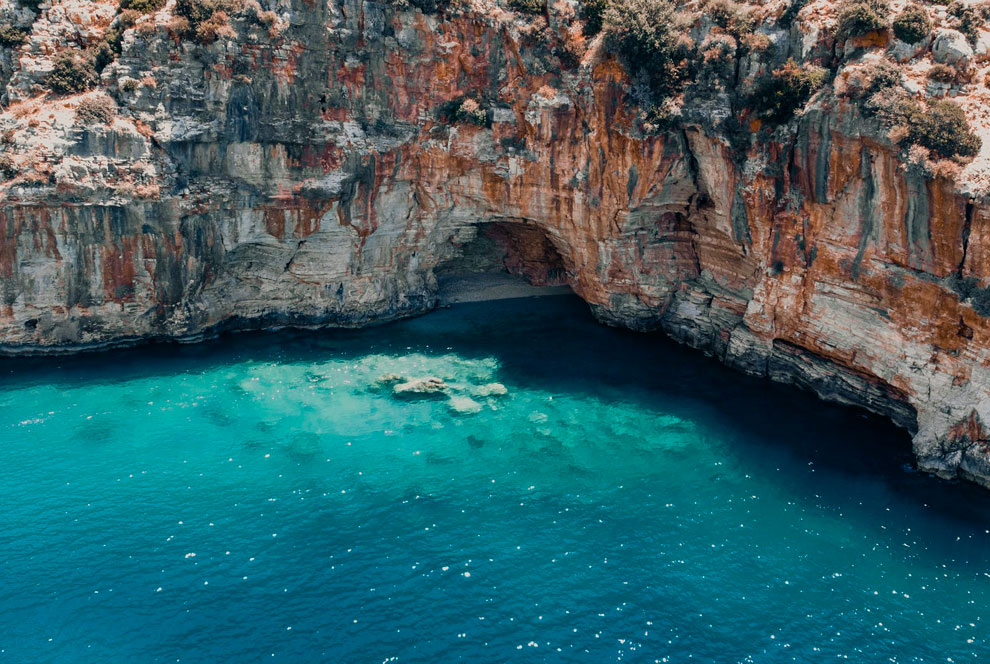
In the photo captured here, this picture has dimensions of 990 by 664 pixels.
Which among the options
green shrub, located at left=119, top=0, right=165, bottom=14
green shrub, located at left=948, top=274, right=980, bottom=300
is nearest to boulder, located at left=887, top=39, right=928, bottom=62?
green shrub, located at left=948, top=274, right=980, bottom=300

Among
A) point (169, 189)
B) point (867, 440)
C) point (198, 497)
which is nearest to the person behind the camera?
point (198, 497)

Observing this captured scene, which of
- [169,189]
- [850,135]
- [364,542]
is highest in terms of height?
[850,135]

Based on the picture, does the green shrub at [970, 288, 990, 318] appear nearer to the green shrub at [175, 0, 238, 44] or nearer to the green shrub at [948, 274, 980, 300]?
the green shrub at [948, 274, 980, 300]

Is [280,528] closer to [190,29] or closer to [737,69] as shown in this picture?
[190,29]

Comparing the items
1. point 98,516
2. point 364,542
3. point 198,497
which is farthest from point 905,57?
point 98,516

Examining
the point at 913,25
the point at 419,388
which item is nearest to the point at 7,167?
the point at 419,388

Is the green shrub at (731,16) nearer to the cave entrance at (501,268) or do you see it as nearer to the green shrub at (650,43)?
the green shrub at (650,43)
